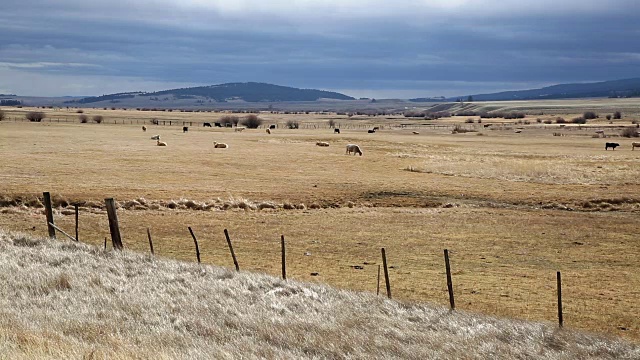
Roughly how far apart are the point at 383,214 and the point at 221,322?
27.0m

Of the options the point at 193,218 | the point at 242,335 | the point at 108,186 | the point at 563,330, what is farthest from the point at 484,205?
the point at 242,335

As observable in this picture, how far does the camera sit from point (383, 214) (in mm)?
40750

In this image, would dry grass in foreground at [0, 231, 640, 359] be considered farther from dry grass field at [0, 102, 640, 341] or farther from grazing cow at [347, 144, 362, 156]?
grazing cow at [347, 144, 362, 156]

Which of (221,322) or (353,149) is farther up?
(221,322)

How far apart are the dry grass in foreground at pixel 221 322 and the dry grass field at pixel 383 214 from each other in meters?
4.08

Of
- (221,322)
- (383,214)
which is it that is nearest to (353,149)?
(383,214)

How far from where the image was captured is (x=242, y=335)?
1362cm

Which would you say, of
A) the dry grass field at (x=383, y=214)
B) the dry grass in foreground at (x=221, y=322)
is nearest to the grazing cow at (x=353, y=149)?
the dry grass field at (x=383, y=214)

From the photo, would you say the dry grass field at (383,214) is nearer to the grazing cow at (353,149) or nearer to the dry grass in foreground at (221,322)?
the grazing cow at (353,149)

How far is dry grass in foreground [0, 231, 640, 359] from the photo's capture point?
39.2 feet

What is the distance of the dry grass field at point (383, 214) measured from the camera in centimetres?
2400

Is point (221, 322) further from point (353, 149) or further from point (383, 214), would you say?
point (353, 149)

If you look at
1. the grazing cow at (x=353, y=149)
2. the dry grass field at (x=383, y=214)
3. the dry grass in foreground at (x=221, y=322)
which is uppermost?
the dry grass in foreground at (x=221, y=322)

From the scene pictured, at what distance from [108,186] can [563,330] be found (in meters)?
33.7
